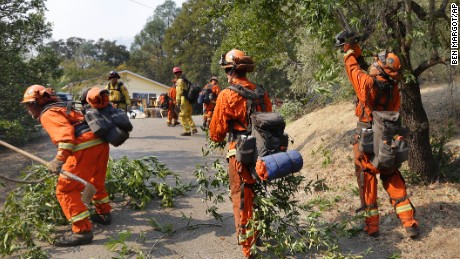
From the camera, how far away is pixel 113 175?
609 cm

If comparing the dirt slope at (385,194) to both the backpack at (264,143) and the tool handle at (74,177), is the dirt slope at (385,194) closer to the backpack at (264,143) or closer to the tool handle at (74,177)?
the backpack at (264,143)

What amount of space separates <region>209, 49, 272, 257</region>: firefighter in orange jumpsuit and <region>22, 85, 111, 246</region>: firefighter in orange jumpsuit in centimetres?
155

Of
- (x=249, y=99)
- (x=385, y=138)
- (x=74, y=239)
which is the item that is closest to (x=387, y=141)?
(x=385, y=138)

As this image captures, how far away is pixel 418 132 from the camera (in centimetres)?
584

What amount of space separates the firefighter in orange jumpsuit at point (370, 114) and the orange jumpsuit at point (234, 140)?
124 cm

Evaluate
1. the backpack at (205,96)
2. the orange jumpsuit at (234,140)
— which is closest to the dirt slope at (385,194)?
the orange jumpsuit at (234,140)

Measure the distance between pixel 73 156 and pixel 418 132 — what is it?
4.57 meters

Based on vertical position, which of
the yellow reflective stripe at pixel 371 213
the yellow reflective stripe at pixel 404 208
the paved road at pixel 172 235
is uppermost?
the yellow reflective stripe at pixel 404 208

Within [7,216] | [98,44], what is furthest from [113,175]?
[98,44]

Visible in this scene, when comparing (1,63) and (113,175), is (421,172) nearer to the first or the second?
(113,175)

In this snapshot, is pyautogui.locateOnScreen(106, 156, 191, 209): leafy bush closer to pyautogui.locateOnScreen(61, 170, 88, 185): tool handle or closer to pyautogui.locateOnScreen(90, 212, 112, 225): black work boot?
pyautogui.locateOnScreen(90, 212, 112, 225): black work boot

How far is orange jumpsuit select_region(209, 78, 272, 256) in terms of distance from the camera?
428 cm

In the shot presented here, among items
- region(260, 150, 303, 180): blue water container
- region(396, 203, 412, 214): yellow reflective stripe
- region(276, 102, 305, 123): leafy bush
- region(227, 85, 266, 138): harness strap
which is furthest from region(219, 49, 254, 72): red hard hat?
region(276, 102, 305, 123): leafy bush

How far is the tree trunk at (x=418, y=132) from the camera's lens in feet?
19.1
